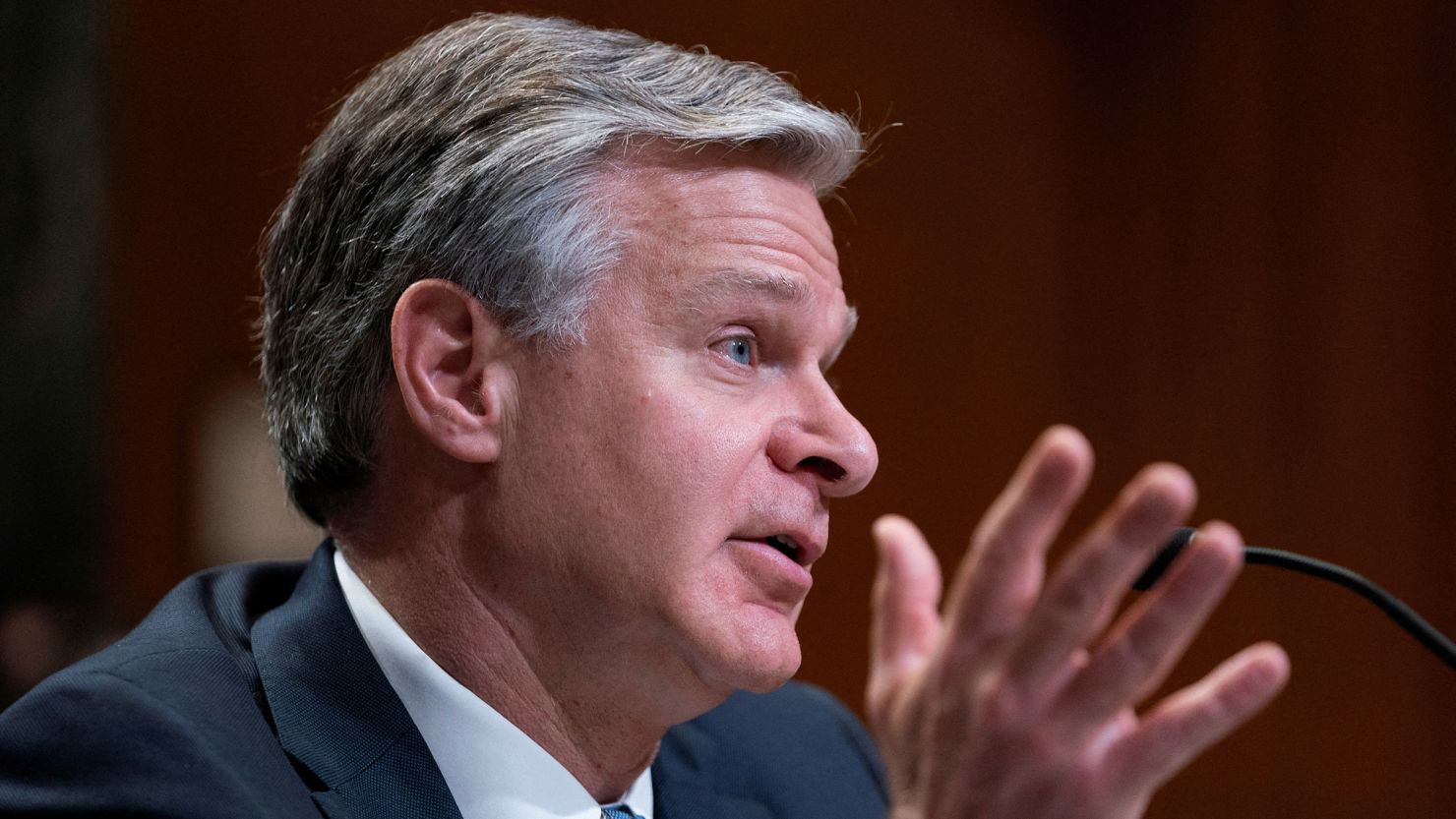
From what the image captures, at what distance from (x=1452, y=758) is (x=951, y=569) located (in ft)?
4.13

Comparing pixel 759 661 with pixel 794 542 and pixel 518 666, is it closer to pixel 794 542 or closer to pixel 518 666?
pixel 794 542

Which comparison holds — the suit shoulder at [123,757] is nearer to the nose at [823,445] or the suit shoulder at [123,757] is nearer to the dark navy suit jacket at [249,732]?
the dark navy suit jacket at [249,732]

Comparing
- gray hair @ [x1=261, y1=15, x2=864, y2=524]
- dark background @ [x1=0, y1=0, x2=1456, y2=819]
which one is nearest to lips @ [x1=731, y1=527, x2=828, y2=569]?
gray hair @ [x1=261, y1=15, x2=864, y2=524]

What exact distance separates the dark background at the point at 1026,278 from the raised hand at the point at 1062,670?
244cm

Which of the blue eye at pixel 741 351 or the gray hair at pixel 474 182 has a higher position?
the gray hair at pixel 474 182

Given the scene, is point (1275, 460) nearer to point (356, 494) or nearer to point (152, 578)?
point (356, 494)

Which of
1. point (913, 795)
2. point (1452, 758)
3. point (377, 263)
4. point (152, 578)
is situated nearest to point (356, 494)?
Result: point (377, 263)

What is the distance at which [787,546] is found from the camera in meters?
1.54

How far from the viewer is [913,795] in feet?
3.38

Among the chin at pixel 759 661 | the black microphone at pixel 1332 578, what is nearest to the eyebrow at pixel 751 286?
the chin at pixel 759 661

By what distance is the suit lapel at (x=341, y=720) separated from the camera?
1396 millimetres

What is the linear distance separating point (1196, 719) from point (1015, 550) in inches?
7.1

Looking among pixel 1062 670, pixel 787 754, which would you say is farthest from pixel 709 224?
pixel 787 754

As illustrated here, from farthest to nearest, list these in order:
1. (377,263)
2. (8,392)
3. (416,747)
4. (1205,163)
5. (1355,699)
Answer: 1. (1205,163)
2. (1355,699)
3. (8,392)
4. (377,263)
5. (416,747)
